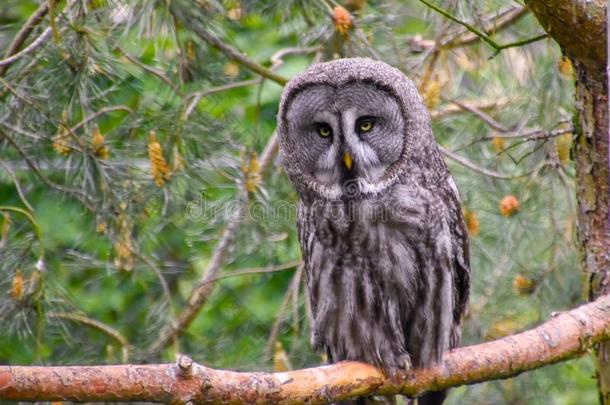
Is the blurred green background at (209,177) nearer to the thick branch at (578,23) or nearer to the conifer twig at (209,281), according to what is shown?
the conifer twig at (209,281)

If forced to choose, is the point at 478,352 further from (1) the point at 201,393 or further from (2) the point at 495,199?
(2) the point at 495,199

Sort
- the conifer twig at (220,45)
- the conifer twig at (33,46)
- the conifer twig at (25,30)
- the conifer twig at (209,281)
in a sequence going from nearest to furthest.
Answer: the conifer twig at (33,46) → the conifer twig at (25,30) → the conifer twig at (220,45) → the conifer twig at (209,281)

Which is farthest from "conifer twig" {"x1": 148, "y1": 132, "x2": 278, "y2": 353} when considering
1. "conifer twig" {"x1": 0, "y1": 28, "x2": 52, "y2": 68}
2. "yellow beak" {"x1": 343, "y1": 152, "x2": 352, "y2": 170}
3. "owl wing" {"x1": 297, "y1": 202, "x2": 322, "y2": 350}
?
"conifer twig" {"x1": 0, "y1": 28, "x2": 52, "y2": 68}

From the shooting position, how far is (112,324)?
13.6 feet

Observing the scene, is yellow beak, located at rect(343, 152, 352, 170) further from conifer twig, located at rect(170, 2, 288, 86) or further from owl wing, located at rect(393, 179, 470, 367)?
conifer twig, located at rect(170, 2, 288, 86)

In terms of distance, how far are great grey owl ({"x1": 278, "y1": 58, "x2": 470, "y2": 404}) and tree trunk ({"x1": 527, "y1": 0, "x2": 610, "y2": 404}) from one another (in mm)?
387

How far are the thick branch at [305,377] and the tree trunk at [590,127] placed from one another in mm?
160

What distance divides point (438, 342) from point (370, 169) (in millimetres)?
572

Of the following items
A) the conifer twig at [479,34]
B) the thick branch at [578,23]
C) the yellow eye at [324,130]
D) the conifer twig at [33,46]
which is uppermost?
the conifer twig at [33,46]

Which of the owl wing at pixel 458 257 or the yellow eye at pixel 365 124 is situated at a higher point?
the yellow eye at pixel 365 124

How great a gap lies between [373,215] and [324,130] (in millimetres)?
349

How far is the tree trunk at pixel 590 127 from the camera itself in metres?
2.43

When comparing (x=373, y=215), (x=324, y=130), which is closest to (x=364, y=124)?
(x=324, y=130)

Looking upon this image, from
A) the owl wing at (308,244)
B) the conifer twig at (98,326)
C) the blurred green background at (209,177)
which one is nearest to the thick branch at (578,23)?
the blurred green background at (209,177)
